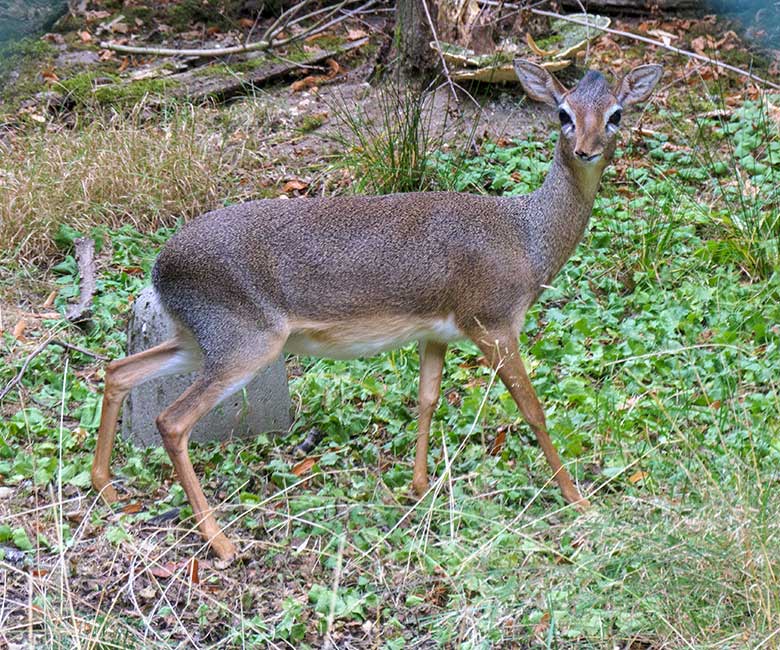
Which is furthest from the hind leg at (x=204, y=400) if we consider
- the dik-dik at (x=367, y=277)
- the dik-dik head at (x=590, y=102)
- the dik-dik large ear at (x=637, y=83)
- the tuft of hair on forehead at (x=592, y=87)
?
the dik-dik large ear at (x=637, y=83)

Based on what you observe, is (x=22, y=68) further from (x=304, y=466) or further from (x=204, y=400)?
(x=204, y=400)

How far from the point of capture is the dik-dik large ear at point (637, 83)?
4.83m

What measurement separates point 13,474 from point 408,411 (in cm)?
182

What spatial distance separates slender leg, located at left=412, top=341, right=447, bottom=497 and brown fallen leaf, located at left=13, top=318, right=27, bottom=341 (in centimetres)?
245

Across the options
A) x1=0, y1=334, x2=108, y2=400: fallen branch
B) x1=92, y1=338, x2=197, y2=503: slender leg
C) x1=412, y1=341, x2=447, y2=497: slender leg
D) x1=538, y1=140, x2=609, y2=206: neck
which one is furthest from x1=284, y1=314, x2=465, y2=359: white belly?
x1=0, y1=334, x2=108, y2=400: fallen branch

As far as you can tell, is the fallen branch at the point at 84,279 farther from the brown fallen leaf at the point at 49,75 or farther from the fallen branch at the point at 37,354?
the brown fallen leaf at the point at 49,75

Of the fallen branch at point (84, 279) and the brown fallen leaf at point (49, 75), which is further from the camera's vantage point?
the brown fallen leaf at point (49, 75)

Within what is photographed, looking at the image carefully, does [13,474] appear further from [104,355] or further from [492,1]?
[492,1]

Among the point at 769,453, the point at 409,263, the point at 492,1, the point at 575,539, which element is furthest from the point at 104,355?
the point at 492,1

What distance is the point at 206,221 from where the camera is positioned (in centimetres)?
465

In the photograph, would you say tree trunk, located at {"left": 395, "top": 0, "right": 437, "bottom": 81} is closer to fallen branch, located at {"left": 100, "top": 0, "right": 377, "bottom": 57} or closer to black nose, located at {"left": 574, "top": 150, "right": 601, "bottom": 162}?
fallen branch, located at {"left": 100, "top": 0, "right": 377, "bottom": 57}

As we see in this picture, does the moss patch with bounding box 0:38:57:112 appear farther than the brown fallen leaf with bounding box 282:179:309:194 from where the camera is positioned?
Yes

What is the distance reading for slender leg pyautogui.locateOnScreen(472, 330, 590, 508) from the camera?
180 inches

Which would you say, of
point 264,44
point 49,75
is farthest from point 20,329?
point 264,44
